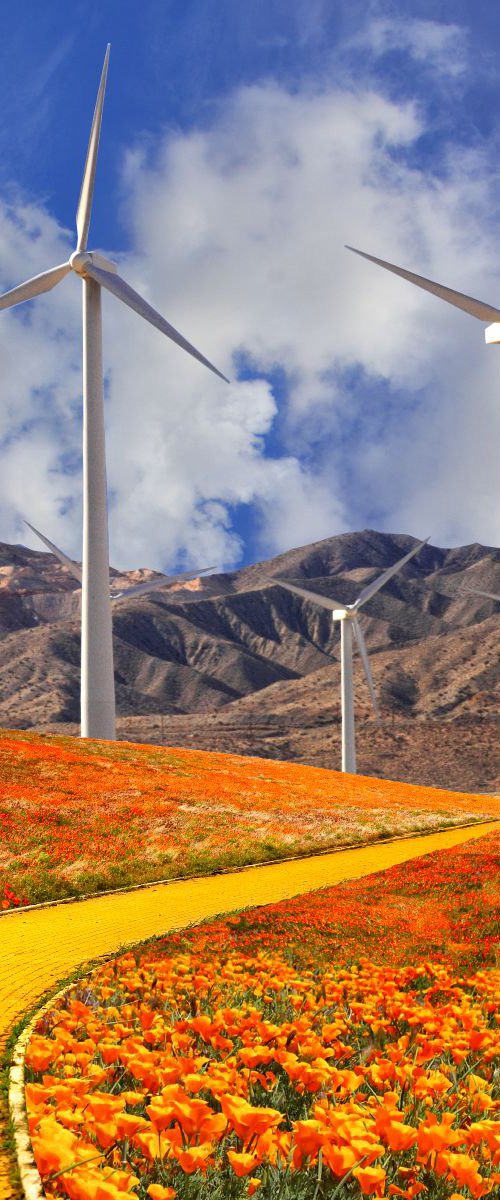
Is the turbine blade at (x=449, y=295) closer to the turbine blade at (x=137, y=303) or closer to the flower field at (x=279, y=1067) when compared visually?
the turbine blade at (x=137, y=303)

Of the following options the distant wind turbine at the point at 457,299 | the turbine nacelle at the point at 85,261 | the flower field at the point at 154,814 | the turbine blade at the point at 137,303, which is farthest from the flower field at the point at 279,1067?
the turbine nacelle at the point at 85,261

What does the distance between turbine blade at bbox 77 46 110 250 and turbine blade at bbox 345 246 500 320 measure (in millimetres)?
31283

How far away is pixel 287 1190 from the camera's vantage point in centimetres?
512

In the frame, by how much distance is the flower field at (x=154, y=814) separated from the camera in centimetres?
2355

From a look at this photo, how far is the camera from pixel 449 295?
3362 cm

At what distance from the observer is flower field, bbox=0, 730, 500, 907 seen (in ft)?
77.3

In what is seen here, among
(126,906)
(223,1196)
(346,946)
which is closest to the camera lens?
(223,1196)

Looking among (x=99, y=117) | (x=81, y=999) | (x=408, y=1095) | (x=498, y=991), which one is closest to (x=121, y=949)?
(x=81, y=999)

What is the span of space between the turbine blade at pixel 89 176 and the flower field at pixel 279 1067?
5358 cm

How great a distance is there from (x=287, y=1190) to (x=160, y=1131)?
2.85 feet

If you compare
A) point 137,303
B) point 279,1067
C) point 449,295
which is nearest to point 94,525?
point 137,303

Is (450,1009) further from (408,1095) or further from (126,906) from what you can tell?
(126,906)

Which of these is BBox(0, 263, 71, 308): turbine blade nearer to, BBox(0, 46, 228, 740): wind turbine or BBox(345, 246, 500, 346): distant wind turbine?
BBox(0, 46, 228, 740): wind turbine

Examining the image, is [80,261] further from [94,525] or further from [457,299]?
[457,299]
